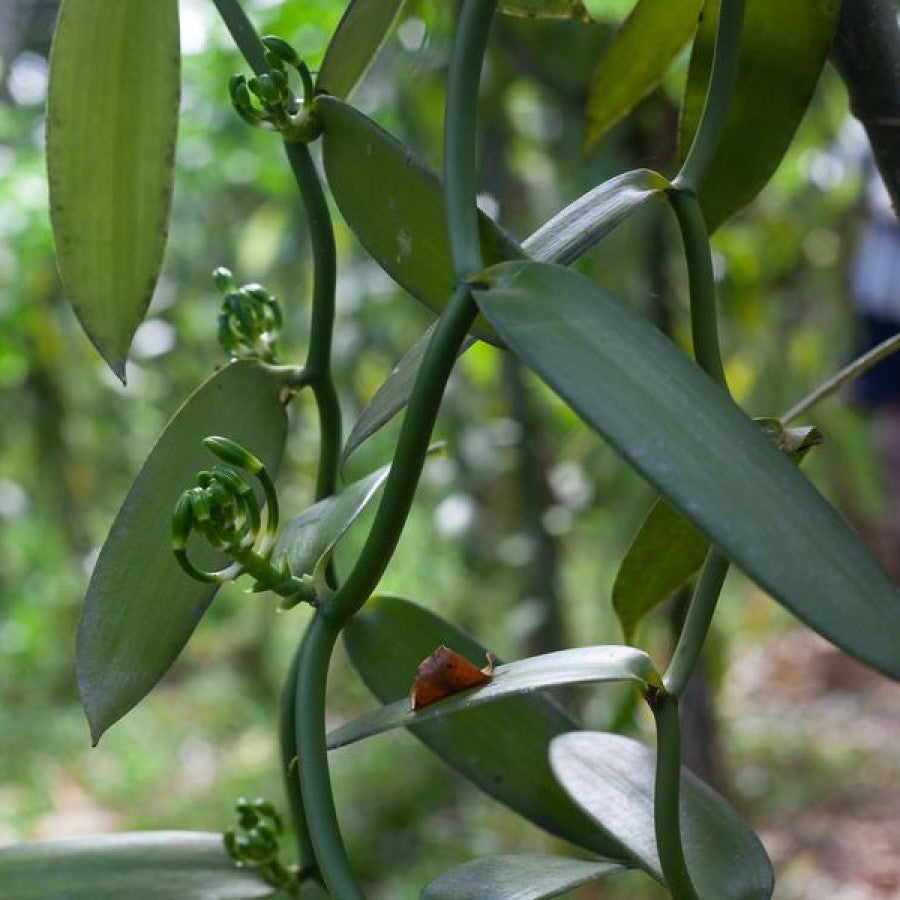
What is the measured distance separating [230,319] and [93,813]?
8.25 feet

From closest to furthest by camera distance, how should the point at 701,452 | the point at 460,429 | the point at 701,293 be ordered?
1. the point at 701,452
2. the point at 701,293
3. the point at 460,429

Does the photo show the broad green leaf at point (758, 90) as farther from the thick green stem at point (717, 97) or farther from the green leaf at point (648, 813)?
the green leaf at point (648, 813)

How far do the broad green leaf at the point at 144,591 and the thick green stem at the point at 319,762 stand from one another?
4cm

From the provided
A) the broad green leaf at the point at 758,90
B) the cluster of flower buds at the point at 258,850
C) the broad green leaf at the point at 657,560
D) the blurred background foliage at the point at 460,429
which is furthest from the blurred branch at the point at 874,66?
the blurred background foliage at the point at 460,429

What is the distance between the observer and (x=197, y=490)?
0.86 ft

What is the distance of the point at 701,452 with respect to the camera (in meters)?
0.21

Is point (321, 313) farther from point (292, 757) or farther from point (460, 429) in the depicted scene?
point (460, 429)

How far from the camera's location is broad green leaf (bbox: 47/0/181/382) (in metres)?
0.36

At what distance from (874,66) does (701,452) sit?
185mm

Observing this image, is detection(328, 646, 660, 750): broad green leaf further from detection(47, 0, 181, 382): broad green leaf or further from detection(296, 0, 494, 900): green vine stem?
detection(47, 0, 181, 382): broad green leaf

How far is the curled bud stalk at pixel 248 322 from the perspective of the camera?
1.19 ft

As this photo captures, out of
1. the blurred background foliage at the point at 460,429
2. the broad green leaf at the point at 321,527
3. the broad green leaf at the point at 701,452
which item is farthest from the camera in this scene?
the blurred background foliage at the point at 460,429

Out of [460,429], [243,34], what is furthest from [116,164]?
[460,429]

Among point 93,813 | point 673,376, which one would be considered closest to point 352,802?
point 93,813
